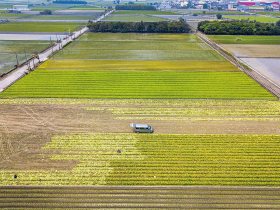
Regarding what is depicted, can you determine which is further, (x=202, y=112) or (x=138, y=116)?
(x=202, y=112)

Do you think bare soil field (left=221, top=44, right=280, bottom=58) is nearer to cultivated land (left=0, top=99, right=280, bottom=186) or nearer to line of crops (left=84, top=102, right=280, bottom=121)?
cultivated land (left=0, top=99, right=280, bottom=186)

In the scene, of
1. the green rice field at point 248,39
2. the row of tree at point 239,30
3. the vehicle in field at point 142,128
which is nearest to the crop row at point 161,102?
the vehicle in field at point 142,128

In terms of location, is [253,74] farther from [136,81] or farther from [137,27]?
[137,27]

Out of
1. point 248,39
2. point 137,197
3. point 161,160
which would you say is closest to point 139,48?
point 248,39

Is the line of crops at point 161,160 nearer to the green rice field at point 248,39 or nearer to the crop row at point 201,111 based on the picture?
the crop row at point 201,111

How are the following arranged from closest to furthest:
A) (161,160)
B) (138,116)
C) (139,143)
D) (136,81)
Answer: (161,160) → (139,143) → (138,116) → (136,81)

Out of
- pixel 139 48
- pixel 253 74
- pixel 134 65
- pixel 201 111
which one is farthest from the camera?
pixel 139 48

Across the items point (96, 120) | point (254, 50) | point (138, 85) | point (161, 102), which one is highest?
point (254, 50)
